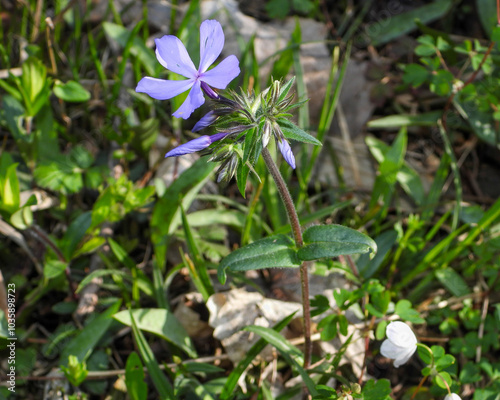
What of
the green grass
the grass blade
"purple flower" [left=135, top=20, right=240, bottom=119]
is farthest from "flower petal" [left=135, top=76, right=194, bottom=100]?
the grass blade

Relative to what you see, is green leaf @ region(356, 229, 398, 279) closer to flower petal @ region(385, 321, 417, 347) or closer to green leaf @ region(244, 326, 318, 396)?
green leaf @ region(244, 326, 318, 396)

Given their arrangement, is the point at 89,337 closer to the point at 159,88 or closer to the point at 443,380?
the point at 159,88

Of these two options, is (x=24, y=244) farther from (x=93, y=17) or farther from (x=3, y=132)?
(x=93, y=17)

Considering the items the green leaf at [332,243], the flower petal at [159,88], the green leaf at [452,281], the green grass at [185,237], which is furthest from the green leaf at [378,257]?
the flower petal at [159,88]

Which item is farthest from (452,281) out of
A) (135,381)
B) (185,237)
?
(135,381)

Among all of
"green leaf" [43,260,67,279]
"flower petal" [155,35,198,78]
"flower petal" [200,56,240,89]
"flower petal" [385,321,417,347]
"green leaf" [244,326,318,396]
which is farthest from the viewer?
"green leaf" [43,260,67,279]

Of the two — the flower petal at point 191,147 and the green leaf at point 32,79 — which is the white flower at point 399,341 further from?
the green leaf at point 32,79
